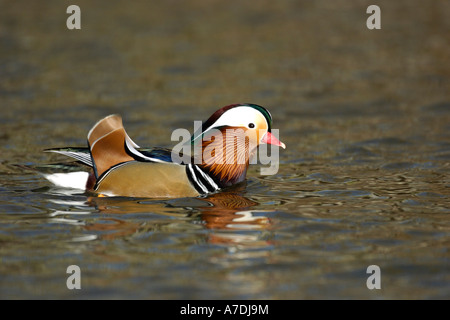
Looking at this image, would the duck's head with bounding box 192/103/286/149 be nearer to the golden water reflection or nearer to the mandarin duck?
the mandarin duck

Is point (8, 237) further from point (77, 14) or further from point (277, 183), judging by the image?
point (77, 14)

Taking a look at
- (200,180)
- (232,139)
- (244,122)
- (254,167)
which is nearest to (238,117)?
(244,122)

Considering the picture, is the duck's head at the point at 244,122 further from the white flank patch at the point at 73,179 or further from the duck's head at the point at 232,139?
the white flank patch at the point at 73,179

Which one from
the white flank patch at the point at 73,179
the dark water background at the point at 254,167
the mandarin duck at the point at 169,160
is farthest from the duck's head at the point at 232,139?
the white flank patch at the point at 73,179

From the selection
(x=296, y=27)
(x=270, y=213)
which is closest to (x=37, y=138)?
(x=270, y=213)

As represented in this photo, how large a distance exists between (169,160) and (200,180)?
36cm

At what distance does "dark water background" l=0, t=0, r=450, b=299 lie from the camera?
242 inches

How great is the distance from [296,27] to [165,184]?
8.97 metres

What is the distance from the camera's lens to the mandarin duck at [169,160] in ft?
25.7

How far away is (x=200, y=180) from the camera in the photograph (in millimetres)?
8078

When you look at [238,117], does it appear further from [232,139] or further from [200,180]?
[200,180]

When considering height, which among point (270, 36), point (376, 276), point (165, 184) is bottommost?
point (376, 276)

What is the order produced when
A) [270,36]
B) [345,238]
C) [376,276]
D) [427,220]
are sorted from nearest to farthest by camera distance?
1. [376,276]
2. [345,238]
3. [427,220]
4. [270,36]

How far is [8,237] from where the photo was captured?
271 inches
